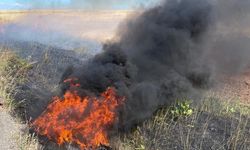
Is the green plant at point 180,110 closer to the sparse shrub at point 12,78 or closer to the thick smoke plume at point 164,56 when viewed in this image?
the thick smoke plume at point 164,56

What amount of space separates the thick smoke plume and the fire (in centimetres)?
32

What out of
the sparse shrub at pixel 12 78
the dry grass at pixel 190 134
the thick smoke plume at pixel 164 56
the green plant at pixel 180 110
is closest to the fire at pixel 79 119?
the thick smoke plume at pixel 164 56

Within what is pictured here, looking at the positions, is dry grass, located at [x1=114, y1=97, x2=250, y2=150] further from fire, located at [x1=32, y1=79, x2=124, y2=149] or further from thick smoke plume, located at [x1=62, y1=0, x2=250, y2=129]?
fire, located at [x1=32, y1=79, x2=124, y2=149]

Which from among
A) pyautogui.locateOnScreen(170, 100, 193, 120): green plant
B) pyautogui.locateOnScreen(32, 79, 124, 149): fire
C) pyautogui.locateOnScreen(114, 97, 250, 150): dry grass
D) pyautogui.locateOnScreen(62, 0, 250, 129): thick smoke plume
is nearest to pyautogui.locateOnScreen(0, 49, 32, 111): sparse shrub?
pyautogui.locateOnScreen(62, 0, 250, 129): thick smoke plume

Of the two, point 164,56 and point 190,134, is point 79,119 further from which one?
point 164,56

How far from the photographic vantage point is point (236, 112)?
13297 mm

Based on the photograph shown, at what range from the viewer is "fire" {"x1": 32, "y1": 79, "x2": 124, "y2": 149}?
9492 mm

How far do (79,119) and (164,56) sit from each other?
4.73m

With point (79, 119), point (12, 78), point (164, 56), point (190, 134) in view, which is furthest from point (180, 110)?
point (12, 78)

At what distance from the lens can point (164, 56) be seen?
13508 mm

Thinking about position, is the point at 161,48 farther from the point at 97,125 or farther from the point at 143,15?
the point at 97,125

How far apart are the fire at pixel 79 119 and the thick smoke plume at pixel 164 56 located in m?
0.32

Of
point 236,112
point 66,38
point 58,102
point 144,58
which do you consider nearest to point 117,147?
point 58,102

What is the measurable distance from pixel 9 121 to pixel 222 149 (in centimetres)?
523
